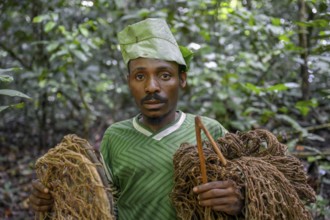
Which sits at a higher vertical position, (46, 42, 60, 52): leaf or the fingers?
(46, 42, 60, 52): leaf

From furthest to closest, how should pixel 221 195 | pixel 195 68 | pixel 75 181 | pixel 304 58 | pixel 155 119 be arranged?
pixel 195 68, pixel 304 58, pixel 155 119, pixel 75 181, pixel 221 195

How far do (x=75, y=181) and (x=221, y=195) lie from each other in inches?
24.1

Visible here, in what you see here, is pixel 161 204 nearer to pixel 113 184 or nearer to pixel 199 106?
pixel 113 184

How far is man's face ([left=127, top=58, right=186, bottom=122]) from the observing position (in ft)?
5.99

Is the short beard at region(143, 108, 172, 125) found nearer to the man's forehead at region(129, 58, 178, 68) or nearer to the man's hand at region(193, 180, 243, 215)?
the man's forehead at region(129, 58, 178, 68)

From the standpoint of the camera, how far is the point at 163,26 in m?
1.92

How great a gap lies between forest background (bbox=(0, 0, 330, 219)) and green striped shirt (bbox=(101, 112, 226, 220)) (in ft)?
4.45

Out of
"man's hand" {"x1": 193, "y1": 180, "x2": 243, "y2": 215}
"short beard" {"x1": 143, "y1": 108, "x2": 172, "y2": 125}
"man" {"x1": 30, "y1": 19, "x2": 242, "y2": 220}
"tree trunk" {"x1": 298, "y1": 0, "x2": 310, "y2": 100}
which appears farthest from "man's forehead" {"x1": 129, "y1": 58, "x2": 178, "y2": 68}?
"tree trunk" {"x1": 298, "y1": 0, "x2": 310, "y2": 100}

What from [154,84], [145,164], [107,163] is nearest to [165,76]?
[154,84]

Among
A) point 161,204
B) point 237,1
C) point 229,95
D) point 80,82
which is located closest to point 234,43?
point 237,1

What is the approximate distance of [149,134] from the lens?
6.32ft

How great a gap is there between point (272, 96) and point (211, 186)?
2386 millimetres

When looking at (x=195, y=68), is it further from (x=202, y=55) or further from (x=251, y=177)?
(x=251, y=177)

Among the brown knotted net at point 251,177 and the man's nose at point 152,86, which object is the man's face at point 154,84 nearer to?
the man's nose at point 152,86
